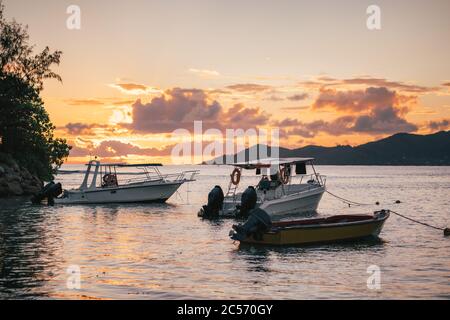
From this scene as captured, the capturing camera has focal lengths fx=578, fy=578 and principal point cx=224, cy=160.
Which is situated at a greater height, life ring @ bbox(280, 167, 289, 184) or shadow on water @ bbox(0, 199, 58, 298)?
life ring @ bbox(280, 167, 289, 184)

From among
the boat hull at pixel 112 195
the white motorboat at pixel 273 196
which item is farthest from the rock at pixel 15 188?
the white motorboat at pixel 273 196

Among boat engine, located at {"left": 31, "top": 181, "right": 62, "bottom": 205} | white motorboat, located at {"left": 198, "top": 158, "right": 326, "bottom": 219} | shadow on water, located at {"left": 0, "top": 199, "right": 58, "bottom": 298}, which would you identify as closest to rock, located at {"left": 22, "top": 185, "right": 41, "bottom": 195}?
boat engine, located at {"left": 31, "top": 181, "right": 62, "bottom": 205}

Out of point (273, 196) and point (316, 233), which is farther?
point (273, 196)

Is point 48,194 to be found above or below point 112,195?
above

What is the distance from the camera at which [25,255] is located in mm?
24422

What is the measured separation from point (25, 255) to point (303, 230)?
1232 centimetres

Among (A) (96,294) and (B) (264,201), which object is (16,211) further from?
(A) (96,294)

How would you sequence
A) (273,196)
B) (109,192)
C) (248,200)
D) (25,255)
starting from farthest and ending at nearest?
(109,192), (273,196), (248,200), (25,255)

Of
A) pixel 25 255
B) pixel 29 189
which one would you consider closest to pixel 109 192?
pixel 29 189

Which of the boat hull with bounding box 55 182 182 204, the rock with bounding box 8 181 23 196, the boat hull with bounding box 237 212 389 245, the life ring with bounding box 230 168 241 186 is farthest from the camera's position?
the rock with bounding box 8 181 23 196

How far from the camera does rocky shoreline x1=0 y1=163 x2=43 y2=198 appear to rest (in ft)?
204

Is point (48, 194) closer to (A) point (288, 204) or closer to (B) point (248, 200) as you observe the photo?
(B) point (248, 200)

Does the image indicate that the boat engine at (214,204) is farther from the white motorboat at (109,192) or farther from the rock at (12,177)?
the rock at (12,177)

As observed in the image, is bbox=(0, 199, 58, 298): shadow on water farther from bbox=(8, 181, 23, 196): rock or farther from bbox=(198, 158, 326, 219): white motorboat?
bbox=(8, 181, 23, 196): rock
